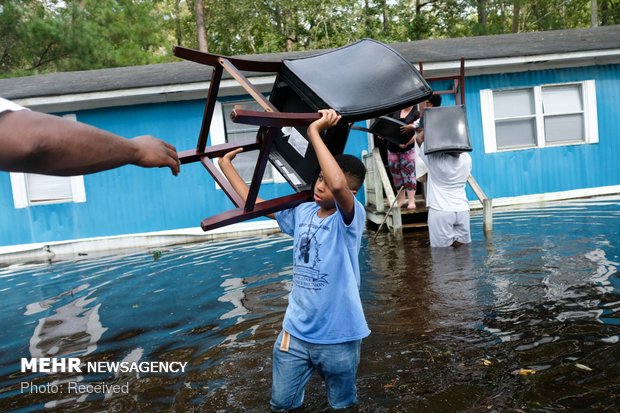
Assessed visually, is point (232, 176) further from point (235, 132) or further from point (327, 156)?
point (235, 132)

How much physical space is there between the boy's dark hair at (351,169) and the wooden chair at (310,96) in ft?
0.37

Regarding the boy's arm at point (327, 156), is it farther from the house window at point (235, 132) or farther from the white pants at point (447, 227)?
the house window at point (235, 132)

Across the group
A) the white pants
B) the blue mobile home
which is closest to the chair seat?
the white pants

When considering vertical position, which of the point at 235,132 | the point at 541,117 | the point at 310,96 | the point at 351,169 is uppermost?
the point at 235,132

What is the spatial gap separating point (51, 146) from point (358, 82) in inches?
76.9

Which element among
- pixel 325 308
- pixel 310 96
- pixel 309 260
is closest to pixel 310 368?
pixel 325 308

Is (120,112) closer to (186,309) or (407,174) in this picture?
(407,174)

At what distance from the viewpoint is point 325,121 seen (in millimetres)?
2855

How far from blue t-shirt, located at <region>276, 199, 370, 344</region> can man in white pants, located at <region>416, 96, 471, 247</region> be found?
4.02 m

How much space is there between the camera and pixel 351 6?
25.5 metres

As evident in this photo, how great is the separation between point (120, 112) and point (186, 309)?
6850 mm

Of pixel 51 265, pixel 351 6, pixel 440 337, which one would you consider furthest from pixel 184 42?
pixel 440 337

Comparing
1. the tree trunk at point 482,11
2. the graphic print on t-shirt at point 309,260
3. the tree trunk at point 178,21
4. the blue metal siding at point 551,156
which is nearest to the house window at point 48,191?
the blue metal siding at point 551,156

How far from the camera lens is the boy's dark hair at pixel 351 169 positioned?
331 centimetres
